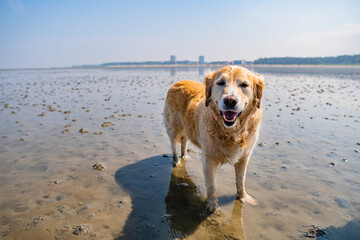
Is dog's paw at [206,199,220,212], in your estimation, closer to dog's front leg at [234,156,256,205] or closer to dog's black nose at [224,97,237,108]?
dog's front leg at [234,156,256,205]

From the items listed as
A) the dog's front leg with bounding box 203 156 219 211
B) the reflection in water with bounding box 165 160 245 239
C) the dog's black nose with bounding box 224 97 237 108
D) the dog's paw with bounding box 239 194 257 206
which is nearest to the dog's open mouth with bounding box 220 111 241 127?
the dog's black nose with bounding box 224 97 237 108

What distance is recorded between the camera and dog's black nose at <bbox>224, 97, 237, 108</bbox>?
9.30 feet

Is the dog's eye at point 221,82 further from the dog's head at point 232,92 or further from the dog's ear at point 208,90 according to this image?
the dog's ear at point 208,90

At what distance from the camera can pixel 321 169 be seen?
475 cm

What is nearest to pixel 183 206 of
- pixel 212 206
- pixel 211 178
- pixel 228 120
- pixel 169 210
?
pixel 169 210

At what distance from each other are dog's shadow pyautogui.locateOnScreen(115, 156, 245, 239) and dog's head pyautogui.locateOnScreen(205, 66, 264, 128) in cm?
158

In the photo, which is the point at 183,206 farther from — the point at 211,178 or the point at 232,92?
the point at 232,92

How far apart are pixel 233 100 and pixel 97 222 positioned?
2762 mm

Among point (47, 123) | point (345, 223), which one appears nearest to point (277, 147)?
point (345, 223)

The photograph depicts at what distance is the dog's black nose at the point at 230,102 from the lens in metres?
2.83

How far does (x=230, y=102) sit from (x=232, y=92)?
0.60ft

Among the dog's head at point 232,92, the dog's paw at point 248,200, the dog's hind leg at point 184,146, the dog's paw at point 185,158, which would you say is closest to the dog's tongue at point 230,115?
the dog's head at point 232,92

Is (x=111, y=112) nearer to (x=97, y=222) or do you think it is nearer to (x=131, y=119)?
(x=131, y=119)

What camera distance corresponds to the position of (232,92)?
2.94 meters
